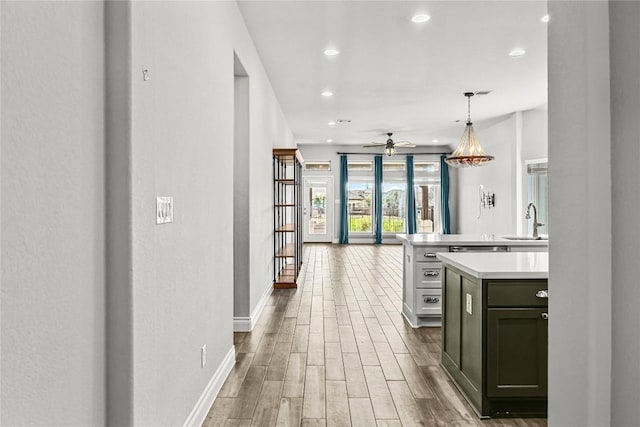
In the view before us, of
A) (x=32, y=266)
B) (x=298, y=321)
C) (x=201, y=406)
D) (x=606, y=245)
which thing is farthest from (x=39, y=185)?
(x=298, y=321)

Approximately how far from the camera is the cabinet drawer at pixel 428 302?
4293mm

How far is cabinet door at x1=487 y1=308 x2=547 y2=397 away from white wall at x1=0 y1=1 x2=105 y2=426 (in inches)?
76.9

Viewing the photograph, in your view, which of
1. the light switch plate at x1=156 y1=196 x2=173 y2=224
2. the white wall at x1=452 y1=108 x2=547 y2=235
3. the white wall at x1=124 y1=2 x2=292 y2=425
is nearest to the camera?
the white wall at x1=124 y1=2 x2=292 y2=425

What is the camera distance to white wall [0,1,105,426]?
3.34 ft

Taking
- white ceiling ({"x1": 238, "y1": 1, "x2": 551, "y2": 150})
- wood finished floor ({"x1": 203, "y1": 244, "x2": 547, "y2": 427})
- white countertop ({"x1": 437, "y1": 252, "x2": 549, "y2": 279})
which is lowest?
wood finished floor ({"x1": 203, "y1": 244, "x2": 547, "y2": 427})

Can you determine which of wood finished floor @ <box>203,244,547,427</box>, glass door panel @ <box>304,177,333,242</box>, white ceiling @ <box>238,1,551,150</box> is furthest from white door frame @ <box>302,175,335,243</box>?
wood finished floor @ <box>203,244,547,427</box>

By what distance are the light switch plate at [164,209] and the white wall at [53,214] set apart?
0.35 meters

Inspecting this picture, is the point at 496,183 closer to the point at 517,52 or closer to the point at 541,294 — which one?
the point at 517,52

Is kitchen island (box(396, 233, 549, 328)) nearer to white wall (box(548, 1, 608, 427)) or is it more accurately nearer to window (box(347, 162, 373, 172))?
A: white wall (box(548, 1, 608, 427))

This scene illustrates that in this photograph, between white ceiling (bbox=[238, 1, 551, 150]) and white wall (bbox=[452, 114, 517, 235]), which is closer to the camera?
white ceiling (bbox=[238, 1, 551, 150])

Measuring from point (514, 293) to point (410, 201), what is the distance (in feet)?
34.6

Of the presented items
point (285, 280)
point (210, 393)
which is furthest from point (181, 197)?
point (285, 280)

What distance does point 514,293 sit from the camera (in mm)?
2434

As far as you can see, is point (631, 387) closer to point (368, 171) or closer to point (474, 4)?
point (474, 4)
